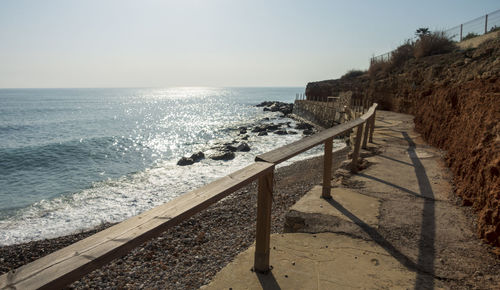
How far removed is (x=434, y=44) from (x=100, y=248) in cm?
2435

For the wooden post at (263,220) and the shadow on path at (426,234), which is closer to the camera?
the wooden post at (263,220)

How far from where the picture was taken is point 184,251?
562cm

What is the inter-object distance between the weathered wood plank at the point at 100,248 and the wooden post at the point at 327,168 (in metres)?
2.08

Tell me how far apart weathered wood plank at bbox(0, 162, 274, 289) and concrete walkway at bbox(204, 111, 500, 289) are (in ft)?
3.61

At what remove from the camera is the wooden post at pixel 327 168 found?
3.44 meters

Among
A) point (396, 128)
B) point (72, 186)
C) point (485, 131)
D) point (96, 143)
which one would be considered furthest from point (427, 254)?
point (96, 143)

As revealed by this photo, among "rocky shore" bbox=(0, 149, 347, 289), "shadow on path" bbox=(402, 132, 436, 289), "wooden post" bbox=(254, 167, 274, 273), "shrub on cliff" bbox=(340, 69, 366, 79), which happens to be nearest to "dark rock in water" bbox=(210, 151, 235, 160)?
"rocky shore" bbox=(0, 149, 347, 289)

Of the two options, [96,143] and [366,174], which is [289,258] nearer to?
[366,174]

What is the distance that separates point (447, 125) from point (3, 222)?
12.4 metres

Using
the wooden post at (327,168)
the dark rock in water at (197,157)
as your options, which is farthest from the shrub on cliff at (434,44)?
the wooden post at (327,168)

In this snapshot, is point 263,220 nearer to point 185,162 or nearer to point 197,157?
point 185,162

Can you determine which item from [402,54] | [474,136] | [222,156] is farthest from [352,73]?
[474,136]

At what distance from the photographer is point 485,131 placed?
369 centimetres

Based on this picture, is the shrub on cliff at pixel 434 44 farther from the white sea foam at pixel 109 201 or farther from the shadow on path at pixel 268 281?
the shadow on path at pixel 268 281
